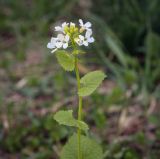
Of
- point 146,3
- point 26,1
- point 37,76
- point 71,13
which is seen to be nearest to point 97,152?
point 37,76

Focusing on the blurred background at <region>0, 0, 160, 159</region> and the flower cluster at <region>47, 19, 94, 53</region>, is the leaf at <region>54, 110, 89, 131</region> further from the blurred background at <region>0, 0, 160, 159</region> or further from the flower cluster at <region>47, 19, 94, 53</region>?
the blurred background at <region>0, 0, 160, 159</region>

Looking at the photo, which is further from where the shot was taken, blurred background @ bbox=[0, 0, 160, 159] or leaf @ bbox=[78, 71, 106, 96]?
blurred background @ bbox=[0, 0, 160, 159]

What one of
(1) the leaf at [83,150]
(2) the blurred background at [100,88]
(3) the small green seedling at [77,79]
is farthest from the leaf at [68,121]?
(2) the blurred background at [100,88]

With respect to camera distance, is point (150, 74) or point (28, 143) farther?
point (150, 74)

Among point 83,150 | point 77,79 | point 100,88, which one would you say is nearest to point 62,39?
point 77,79

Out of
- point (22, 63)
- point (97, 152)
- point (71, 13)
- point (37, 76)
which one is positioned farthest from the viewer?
point (71, 13)

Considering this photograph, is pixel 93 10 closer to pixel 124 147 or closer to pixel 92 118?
pixel 92 118

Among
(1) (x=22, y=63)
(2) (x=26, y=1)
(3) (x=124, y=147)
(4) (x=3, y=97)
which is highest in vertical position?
(2) (x=26, y=1)

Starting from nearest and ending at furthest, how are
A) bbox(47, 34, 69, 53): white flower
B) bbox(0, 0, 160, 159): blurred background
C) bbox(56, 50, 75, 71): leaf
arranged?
1. bbox(47, 34, 69, 53): white flower
2. bbox(56, 50, 75, 71): leaf
3. bbox(0, 0, 160, 159): blurred background

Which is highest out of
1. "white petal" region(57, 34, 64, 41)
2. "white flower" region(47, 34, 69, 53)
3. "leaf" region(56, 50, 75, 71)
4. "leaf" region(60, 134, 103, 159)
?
"white petal" region(57, 34, 64, 41)

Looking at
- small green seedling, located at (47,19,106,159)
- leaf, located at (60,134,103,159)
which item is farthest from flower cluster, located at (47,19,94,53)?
leaf, located at (60,134,103,159)
